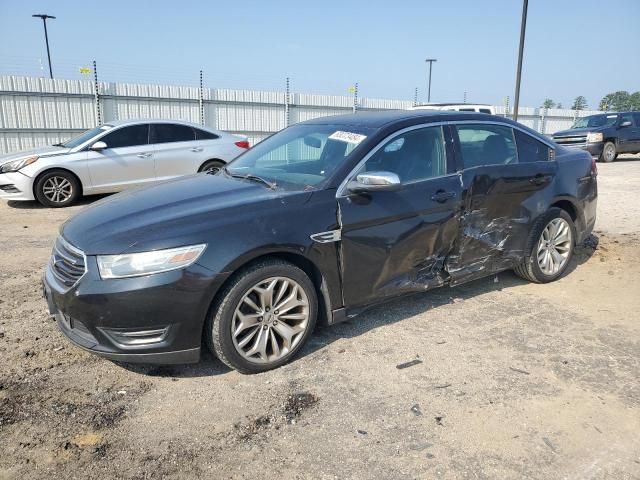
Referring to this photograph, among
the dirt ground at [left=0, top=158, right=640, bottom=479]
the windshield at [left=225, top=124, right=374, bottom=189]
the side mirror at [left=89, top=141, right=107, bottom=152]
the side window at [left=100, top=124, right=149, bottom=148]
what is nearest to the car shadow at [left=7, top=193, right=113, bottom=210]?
the side mirror at [left=89, top=141, right=107, bottom=152]

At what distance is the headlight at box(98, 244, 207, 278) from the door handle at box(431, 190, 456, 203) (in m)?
2.00

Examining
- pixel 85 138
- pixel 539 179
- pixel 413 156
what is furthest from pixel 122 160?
pixel 539 179

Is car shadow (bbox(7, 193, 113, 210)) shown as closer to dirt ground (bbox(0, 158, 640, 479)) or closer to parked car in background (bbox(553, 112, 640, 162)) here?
dirt ground (bbox(0, 158, 640, 479))

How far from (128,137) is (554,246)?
7582mm

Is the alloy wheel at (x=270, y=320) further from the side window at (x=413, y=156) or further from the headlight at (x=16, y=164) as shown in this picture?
the headlight at (x=16, y=164)

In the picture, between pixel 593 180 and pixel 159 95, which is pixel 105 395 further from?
pixel 159 95

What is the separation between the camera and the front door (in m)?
3.57

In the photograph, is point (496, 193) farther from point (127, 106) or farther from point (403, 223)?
point (127, 106)

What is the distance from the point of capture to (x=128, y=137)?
30.8 feet

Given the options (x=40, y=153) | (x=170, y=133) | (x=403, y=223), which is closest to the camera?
(x=403, y=223)

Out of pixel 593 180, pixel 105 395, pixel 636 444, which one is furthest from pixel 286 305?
pixel 593 180

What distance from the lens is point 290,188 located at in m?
3.57

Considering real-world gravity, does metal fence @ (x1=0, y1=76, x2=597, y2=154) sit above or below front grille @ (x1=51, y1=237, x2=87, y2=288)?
above

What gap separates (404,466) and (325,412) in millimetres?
597
